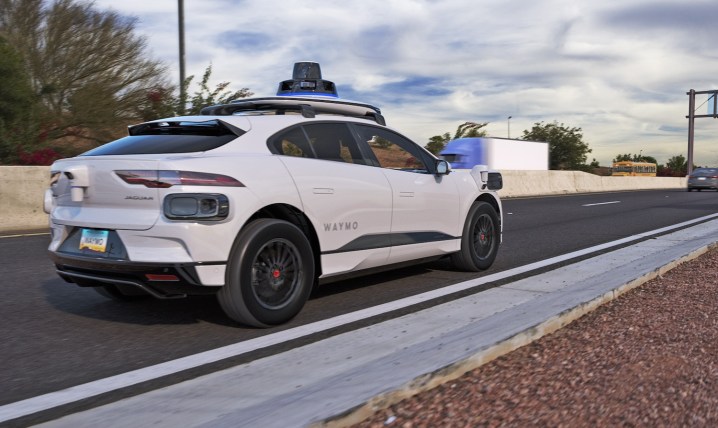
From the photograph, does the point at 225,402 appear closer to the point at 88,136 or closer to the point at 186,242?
the point at 186,242

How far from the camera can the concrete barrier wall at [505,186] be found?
11.3m

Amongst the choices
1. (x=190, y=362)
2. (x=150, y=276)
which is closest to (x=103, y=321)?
(x=150, y=276)

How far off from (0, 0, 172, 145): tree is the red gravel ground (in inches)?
765

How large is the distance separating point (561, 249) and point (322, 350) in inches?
224

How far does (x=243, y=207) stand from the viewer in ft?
14.0

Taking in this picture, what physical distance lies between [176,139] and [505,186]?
2139 cm

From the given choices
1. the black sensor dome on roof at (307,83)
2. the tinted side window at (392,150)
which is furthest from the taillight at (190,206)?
the black sensor dome on roof at (307,83)

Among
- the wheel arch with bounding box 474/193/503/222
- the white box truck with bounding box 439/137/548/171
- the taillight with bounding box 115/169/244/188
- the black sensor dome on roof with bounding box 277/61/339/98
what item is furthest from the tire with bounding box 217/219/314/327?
the white box truck with bounding box 439/137/548/171

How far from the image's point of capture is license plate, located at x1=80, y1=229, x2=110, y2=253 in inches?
169

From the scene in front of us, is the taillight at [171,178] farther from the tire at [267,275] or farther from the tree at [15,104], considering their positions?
the tree at [15,104]

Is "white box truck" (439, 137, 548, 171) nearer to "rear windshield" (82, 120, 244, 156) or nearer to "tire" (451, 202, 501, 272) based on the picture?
"tire" (451, 202, 501, 272)

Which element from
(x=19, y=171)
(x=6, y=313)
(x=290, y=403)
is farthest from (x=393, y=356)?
(x=19, y=171)

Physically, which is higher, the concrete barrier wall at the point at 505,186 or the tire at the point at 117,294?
the concrete barrier wall at the point at 505,186

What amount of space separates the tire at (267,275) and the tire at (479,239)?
238cm
